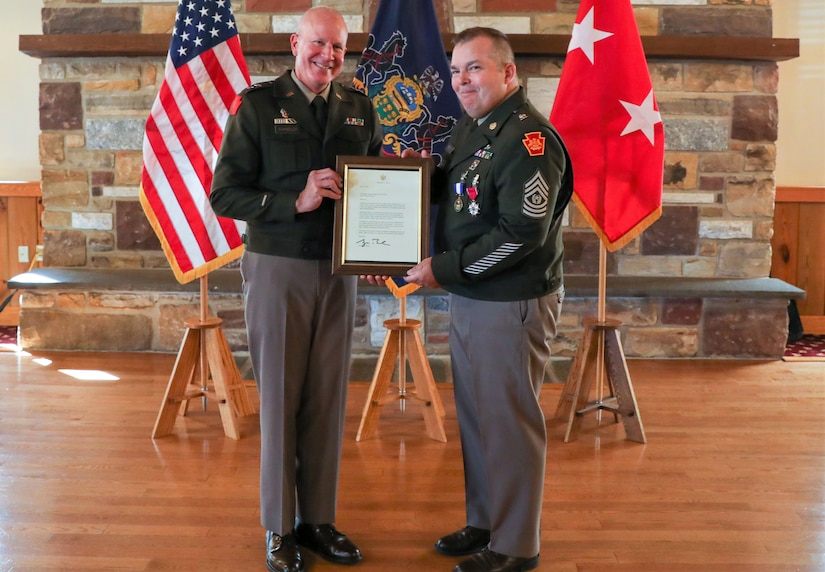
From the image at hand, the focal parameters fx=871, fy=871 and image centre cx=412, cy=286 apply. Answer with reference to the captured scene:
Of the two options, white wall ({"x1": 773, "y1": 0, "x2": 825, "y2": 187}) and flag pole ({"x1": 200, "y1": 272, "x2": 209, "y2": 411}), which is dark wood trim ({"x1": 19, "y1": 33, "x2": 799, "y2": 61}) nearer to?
white wall ({"x1": 773, "y1": 0, "x2": 825, "y2": 187})

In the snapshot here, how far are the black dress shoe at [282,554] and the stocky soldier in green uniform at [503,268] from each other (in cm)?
44

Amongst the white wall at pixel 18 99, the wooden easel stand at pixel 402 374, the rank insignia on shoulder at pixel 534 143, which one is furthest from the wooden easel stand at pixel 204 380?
the white wall at pixel 18 99

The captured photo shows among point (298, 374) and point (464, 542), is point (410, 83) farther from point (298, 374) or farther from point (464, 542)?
point (464, 542)

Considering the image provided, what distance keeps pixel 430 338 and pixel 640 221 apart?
5.51 feet

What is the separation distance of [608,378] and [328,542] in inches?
66.6

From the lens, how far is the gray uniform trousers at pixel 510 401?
7.49 ft

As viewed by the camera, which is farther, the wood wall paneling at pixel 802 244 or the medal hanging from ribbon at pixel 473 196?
the wood wall paneling at pixel 802 244

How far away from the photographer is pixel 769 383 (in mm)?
4406

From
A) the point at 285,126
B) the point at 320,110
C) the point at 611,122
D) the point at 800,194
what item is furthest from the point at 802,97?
the point at 285,126

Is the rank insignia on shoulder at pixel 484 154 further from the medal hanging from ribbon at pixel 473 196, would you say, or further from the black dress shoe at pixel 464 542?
the black dress shoe at pixel 464 542

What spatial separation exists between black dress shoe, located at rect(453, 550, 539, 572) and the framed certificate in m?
0.81

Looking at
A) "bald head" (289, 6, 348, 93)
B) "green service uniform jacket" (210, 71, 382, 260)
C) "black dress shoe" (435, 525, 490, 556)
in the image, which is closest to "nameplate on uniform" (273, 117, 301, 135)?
"green service uniform jacket" (210, 71, 382, 260)

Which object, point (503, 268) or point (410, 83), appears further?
point (410, 83)

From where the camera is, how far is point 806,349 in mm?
5320
